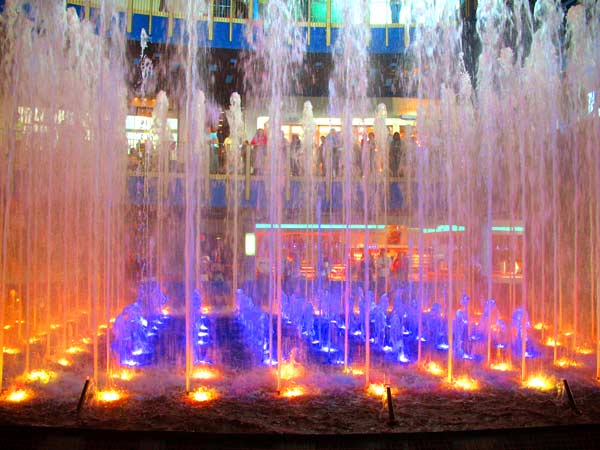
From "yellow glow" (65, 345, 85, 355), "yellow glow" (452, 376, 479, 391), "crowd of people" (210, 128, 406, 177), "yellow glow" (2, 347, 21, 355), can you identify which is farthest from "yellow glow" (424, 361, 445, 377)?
"crowd of people" (210, 128, 406, 177)

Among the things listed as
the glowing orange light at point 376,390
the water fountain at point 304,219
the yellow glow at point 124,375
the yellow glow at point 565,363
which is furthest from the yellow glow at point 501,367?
the yellow glow at point 124,375

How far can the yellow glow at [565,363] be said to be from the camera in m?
6.93

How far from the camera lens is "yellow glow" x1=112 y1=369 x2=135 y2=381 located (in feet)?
20.5

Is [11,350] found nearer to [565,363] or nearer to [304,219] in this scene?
[565,363]

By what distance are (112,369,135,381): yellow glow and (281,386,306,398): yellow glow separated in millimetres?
1861

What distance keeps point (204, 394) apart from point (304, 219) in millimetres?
13853

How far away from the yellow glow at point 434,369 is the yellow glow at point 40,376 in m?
4.46

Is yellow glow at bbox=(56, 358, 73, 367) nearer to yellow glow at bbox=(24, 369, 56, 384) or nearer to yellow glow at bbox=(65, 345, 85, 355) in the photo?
yellow glow at bbox=(24, 369, 56, 384)

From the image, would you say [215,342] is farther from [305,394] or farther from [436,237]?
[436,237]

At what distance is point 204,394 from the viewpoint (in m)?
5.63

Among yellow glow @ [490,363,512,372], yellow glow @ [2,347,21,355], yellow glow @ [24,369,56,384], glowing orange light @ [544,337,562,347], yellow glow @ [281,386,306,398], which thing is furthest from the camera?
glowing orange light @ [544,337,562,347]

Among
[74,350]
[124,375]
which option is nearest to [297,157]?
[74,350]

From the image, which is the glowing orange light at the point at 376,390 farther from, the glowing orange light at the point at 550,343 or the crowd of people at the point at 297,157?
the crowd of people at the point at 297,157

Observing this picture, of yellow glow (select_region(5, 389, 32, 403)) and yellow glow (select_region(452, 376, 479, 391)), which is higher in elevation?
yellow glow (select_region(5, 389, 32, 403))
